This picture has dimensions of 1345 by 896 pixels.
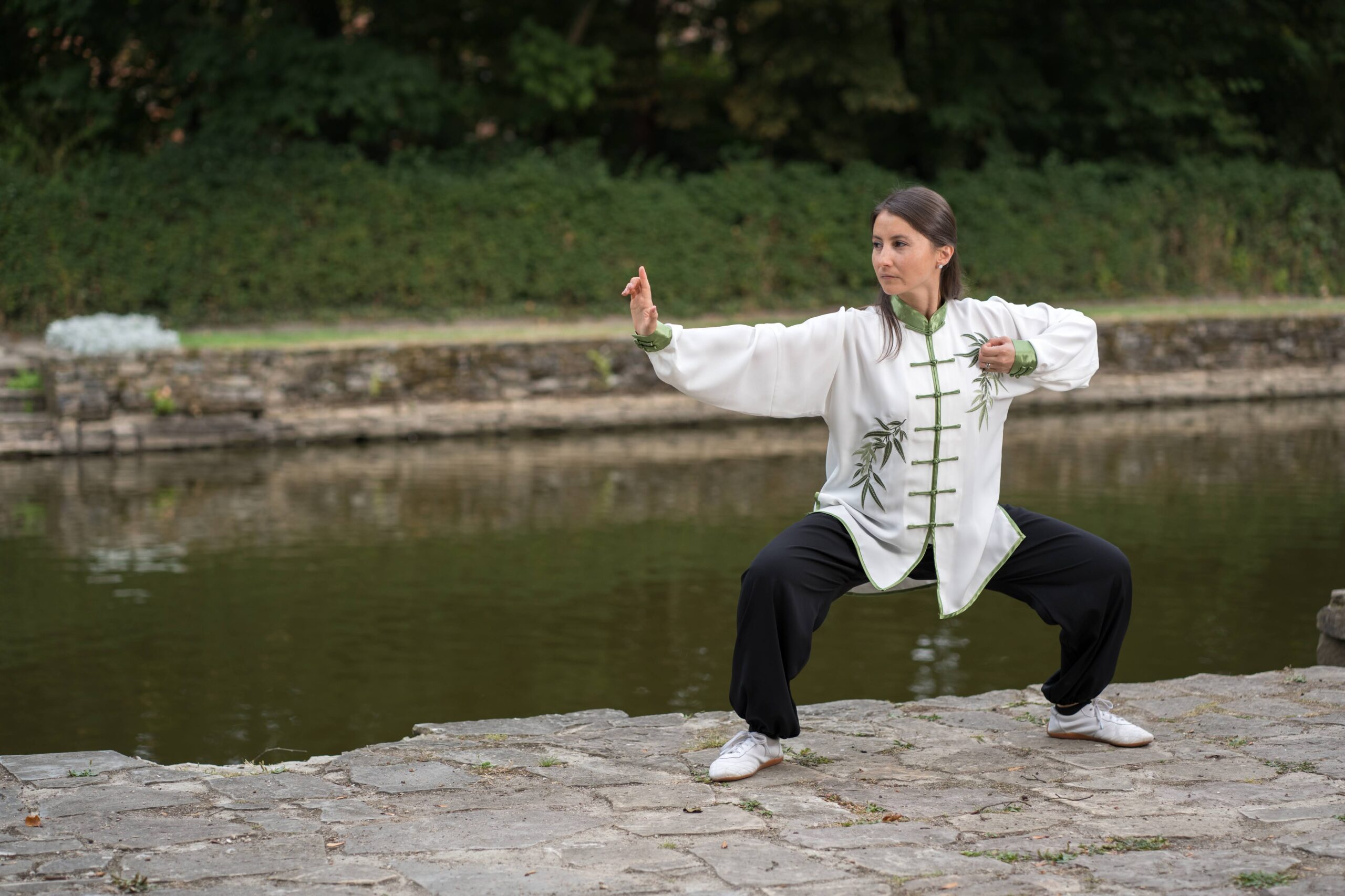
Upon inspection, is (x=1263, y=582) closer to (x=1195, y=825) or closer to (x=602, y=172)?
(x=1195, y=825)

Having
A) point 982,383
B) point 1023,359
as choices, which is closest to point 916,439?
point 982,383

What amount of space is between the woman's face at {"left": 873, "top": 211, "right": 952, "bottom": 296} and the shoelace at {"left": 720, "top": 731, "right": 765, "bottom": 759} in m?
1.36

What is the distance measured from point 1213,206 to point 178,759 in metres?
20.7

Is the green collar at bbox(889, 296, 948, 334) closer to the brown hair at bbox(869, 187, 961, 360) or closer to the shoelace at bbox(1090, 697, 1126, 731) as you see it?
the brown hair at bbox(869, 187, 961, 360)

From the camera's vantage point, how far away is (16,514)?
33.4 ft

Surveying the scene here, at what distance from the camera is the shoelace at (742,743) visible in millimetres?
4137

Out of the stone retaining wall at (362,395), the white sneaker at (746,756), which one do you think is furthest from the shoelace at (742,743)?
the stone retaining wall at (362,395)

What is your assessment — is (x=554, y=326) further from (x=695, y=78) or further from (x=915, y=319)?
(x=915, y=319)

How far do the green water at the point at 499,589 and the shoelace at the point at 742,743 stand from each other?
5.80 feet

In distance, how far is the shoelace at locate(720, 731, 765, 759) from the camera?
4137 mm

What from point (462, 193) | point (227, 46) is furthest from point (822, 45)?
point (227, 46)

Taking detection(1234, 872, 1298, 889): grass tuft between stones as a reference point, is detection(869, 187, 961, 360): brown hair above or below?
above

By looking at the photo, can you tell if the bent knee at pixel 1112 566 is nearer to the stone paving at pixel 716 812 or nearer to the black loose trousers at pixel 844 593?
the black loose trousers at pixel 844 593

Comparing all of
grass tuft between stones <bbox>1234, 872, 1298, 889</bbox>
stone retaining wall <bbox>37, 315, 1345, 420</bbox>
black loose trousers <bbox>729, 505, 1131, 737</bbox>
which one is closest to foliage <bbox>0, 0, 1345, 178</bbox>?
stone retaining wall <bbox>37, 315, 1345, 420</bbox>
